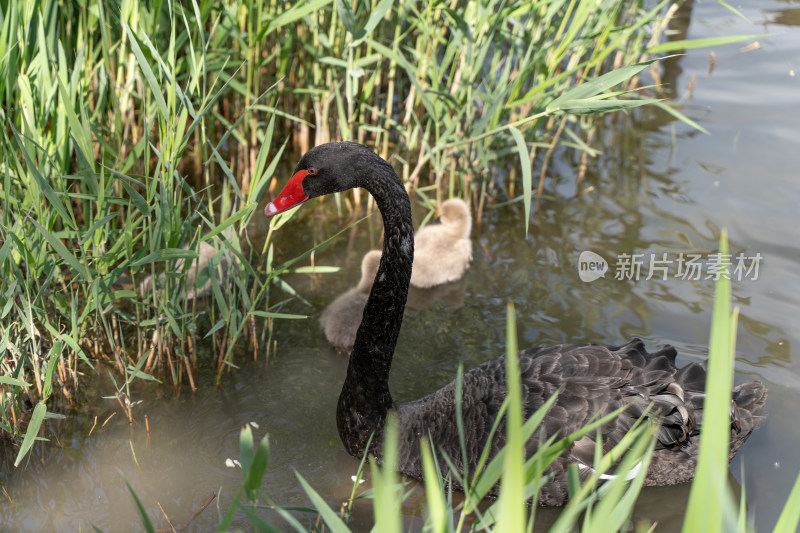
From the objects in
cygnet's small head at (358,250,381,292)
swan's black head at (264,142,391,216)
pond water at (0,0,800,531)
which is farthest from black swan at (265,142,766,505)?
cygnet's small head at (358,250,381,292)

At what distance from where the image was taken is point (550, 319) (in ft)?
13.5

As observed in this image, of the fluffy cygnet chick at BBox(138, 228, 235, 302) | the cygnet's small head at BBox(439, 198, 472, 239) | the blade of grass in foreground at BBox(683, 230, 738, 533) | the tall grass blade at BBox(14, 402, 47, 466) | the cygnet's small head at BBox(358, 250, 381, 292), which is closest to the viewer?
the blade of grass in foreground at BBox(683, 230, 738, 533)

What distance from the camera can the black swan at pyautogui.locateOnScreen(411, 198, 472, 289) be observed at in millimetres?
4332

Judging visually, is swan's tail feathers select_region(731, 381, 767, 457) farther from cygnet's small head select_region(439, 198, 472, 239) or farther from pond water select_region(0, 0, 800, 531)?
cygnet's small head select_region(439, 198, 472, 239)

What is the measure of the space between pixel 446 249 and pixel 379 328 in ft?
4.70

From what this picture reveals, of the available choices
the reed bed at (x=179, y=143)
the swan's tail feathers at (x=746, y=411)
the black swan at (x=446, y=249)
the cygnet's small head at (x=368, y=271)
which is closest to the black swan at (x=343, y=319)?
the cygnet's small head at (x=368, y=271)

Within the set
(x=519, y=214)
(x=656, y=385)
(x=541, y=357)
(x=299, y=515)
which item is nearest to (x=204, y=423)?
(x=299, y=515)

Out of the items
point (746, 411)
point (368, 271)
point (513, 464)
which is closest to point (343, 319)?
point (368, 271)

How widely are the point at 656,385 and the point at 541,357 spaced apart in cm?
43

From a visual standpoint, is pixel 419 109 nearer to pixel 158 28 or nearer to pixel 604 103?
pixel 158 28

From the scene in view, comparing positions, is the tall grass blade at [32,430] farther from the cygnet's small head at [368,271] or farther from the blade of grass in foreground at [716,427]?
the blade of grass in foreground at [716,427]

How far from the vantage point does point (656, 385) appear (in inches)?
112

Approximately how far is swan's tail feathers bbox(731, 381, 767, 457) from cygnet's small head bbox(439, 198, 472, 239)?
5.73 ft

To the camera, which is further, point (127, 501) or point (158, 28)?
point (158, 28)
